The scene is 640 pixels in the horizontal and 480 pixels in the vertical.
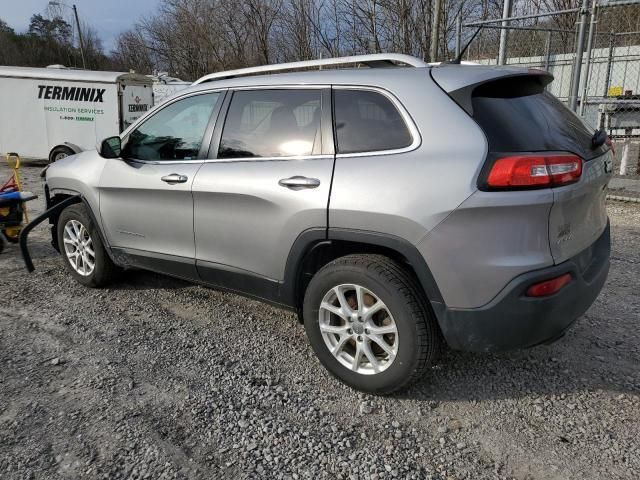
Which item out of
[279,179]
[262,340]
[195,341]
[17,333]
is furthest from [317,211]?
[17,333]

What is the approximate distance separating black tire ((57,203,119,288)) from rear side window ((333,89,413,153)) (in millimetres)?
2590

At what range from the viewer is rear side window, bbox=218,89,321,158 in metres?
3.12

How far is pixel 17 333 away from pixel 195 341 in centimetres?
135

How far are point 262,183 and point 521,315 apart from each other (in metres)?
1.66

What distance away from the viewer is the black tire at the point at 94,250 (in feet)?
14.7

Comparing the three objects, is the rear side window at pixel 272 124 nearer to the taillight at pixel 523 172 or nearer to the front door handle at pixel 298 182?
the front door handle at pixel 298 182

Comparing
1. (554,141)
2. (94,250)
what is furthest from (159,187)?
(554,141)

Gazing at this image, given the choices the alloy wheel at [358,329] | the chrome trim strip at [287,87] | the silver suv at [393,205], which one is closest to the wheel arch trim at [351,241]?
the silver suv at [393,205]

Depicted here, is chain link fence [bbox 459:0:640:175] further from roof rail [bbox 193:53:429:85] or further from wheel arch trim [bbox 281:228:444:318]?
wheel arch trim [bbox 281:228:444:318]

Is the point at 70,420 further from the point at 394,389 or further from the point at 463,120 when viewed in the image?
the point at 463,120

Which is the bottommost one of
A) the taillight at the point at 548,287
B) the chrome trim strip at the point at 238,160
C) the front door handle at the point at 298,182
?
the taillight at the point at 548,287

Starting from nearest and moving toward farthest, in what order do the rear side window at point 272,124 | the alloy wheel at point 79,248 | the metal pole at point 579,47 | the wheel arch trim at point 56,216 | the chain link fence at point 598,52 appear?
1. the rear side window at point 272,124
2. the wheel arch trim at point 56,216
3. the alloy wheel at point 79,248
4. the metal pole at point 579,47
5. the chain link fence at point 598,52

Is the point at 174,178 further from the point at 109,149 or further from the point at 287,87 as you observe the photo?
the point at 287,87

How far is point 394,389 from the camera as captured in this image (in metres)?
2.88
